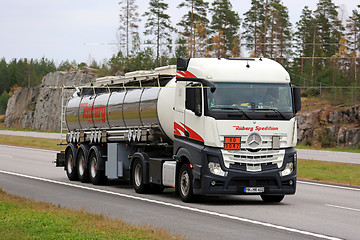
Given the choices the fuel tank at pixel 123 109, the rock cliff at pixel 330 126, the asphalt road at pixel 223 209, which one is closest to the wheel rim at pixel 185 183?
the asphalt road at pixel 223 209

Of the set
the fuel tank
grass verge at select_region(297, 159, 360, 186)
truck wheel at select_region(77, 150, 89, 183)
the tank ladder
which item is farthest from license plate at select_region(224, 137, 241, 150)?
the tank ladder

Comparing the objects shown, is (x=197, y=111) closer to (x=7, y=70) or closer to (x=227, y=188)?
(x=227, y=188)

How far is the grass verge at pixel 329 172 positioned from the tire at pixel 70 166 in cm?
890

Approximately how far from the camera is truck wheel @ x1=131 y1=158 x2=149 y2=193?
1977 centimetres

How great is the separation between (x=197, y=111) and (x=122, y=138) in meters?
5.74

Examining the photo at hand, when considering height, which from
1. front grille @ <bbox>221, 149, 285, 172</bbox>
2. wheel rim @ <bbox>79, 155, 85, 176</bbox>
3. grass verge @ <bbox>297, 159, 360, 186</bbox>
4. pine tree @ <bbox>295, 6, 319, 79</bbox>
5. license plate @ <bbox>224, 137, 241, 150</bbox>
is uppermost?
pine tree @ <bbox>295, 6, 319, 79</bbox>

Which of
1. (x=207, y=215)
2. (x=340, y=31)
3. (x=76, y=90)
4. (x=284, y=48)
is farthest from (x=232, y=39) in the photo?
(x=207, y=215)

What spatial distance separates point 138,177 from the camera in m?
20.2

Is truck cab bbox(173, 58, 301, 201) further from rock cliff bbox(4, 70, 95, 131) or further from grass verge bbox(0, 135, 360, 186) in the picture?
rock cliff bbox(4, 70, 95, 131)

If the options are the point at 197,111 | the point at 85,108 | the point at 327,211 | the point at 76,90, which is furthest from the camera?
the point at 76,90

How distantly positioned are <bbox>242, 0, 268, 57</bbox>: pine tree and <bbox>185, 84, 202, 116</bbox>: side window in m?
66.8

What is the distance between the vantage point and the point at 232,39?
289 ft

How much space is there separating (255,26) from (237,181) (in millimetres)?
72708

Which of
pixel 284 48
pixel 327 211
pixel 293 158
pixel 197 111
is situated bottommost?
pixel 327 211
